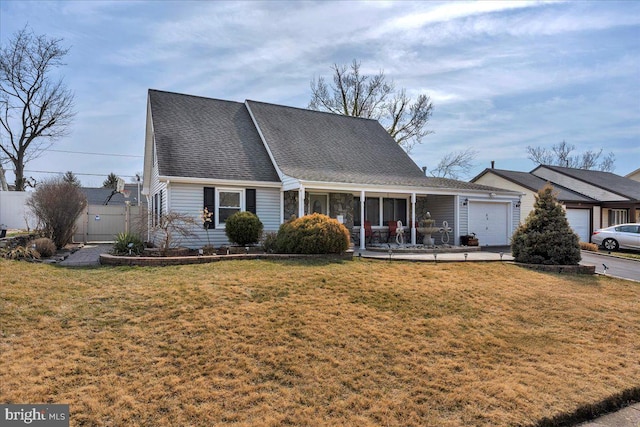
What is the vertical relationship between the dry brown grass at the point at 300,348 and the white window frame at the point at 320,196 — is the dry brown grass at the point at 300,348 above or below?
below

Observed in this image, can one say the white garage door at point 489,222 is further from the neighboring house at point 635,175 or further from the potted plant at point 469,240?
the neighboring house at point 635,175

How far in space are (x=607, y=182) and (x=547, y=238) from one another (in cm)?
2177

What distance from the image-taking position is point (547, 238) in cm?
1103

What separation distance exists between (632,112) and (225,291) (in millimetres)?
28279

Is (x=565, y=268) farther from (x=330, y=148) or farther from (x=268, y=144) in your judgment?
(x=268, y=144)

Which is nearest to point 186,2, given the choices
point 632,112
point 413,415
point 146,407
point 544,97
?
point 146,407

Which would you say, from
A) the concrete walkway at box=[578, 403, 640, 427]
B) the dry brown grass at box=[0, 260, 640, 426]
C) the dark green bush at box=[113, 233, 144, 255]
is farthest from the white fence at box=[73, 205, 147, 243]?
the concrete walkway at box=[578, 403, 640, 427]

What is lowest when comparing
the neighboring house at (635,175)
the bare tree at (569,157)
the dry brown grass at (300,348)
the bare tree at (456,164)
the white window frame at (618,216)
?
the dry brown grass at (300,348)

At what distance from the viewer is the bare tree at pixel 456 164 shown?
32875 millimetres

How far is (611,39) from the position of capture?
952 cm

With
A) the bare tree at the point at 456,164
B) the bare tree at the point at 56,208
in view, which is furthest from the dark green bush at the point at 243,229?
the bare tree at the point at 456,164

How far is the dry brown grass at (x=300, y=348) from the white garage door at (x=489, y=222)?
9439 millimetres

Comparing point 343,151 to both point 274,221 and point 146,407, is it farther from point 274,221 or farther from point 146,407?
point 146,407

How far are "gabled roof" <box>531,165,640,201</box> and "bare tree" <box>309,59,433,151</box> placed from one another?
988 cm
